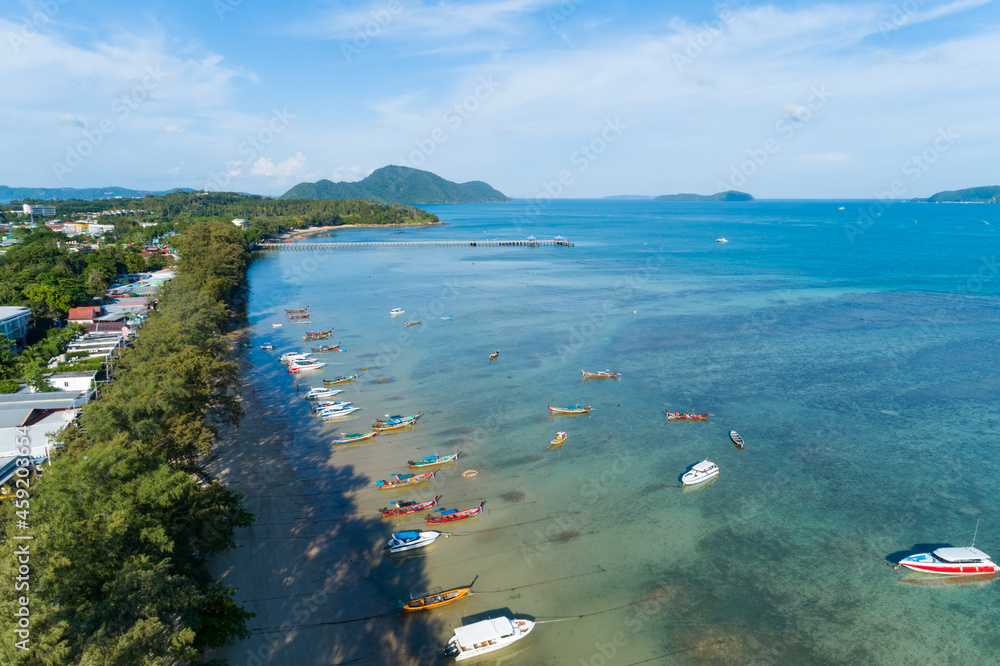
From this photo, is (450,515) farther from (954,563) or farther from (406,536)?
(954,563)

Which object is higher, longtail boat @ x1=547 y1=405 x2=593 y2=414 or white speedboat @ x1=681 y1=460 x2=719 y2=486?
longtail boat @ x1=547 y1=405 x2=593 y2=414

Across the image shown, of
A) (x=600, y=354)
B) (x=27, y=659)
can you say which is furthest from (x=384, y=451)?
(x=600, y=354)

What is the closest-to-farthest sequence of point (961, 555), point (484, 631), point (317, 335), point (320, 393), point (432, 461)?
point (484, 631)
point (961, 555)
point (432, 461)
point (320, 393)
point (317, 335)

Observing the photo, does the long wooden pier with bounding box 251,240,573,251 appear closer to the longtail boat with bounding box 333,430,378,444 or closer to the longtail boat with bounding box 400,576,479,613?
Answer: the longtail boat with bounding box 333,430,378,444

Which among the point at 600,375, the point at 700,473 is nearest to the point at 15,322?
the point at 600,375

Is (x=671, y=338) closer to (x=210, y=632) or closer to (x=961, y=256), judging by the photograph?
(x=210, y=632)

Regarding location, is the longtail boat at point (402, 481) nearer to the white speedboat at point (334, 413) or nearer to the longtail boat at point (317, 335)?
the white speedboat at point (334, 413)

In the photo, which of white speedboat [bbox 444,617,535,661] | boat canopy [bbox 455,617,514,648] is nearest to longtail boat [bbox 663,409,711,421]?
white speedboat [bbox 444,617,535,661]
